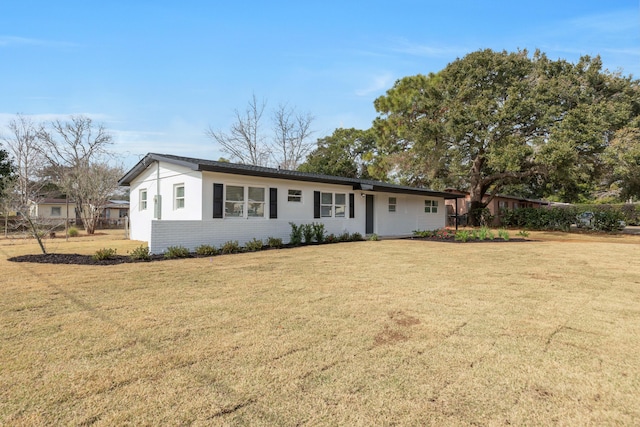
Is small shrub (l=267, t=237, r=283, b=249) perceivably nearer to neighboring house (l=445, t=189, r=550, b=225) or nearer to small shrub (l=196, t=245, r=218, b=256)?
small shrub (l=196, t=245, r=218, b=256)

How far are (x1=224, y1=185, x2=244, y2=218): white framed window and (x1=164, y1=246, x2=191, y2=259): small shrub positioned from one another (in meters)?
2.22

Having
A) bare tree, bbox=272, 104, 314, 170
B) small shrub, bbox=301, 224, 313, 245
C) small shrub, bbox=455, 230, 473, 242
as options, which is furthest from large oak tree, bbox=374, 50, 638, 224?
small shrub, bbox=301, 224, 313, 245

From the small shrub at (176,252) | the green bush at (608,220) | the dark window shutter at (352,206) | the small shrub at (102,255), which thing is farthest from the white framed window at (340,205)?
the green bush at (608,220)

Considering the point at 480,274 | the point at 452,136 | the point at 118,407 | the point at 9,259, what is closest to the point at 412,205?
the point at 452,136

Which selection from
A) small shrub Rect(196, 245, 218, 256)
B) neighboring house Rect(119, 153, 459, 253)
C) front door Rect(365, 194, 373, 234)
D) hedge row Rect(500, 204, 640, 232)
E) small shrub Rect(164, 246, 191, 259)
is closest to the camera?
small shrub Rect(164, 246, 191, 259)

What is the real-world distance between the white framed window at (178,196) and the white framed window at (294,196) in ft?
12.6

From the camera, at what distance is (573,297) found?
203 inches

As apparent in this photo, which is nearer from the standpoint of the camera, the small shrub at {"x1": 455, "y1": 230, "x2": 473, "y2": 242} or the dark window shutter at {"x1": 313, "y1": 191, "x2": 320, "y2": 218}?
the dark window shutter at {"x1": 313, "y1": 191, "x2": 320, "y2": 218}

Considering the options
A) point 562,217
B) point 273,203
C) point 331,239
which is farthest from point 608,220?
point 273,203

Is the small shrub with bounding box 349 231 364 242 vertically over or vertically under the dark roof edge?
under

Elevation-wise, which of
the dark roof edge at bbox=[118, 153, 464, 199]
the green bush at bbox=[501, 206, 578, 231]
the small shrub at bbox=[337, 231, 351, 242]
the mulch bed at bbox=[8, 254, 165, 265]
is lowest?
the mulch bed at bbox=[8, 254, 165, 265]

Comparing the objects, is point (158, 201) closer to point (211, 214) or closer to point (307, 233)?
point (211, 214)

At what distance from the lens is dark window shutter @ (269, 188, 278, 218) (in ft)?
40.7

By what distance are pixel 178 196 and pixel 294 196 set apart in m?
4.27
